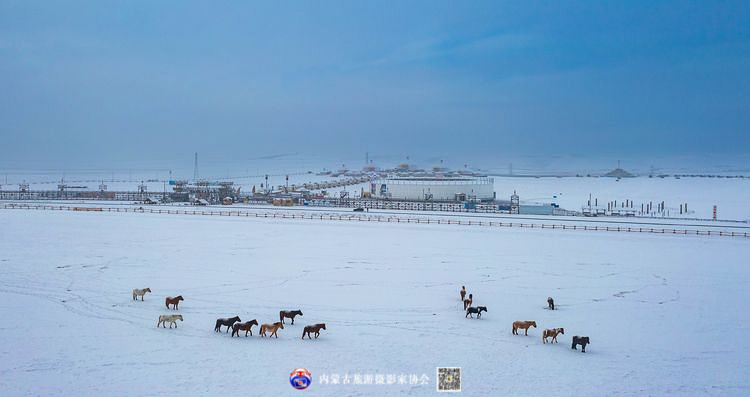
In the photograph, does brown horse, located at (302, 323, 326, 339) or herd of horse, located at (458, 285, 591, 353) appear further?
brown horse, located at (302, 323, 326, 339)

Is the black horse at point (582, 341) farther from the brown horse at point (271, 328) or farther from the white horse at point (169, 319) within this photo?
the white horse at point (169, 319)

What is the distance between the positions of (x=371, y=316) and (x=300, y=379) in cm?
484

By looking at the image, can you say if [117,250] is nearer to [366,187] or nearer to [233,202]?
[233,202]

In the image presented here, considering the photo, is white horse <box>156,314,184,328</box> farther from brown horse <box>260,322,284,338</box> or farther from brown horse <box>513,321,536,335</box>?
brown horse <box>513,321,536,335</box>

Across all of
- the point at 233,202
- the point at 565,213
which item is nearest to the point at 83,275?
the point at 565,213

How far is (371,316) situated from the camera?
14.8 m

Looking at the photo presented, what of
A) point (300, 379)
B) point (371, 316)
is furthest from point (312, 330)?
point (300, 379)

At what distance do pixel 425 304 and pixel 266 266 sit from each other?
8.42 meters

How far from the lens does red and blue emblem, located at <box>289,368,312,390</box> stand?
990cm

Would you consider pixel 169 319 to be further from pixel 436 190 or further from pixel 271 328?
pixel 436 190

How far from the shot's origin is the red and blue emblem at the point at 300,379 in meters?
9.90

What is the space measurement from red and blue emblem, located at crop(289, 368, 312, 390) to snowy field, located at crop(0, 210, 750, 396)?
18 centimetres

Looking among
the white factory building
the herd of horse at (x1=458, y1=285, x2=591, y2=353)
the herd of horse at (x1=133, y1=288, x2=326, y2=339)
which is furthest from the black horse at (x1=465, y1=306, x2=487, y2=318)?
the white factory building

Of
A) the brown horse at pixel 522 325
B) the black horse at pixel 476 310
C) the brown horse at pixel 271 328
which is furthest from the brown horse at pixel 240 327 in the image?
the brown horse at pixel 522 325
